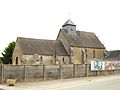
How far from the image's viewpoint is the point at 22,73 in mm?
34188

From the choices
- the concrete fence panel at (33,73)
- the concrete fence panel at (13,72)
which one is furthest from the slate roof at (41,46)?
the concrete fence panel at (13,72)

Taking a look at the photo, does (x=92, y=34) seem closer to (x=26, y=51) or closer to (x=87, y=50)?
(x=87, y=50)

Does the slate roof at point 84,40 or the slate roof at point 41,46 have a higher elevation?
the slate roof at point 84,40

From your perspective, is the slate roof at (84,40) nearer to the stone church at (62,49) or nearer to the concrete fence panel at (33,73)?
the stone church at (62,49)

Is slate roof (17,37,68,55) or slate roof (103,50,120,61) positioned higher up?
slate roof (17,37,68,55)

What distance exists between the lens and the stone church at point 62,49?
169 ft

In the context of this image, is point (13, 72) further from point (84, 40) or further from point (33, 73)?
point (84, 40)

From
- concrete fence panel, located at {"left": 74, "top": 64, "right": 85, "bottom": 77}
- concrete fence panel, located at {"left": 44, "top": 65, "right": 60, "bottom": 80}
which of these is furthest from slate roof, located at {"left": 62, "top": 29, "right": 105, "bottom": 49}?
concrete fence panel, located at {"left": 44, "top": 65, "right": 60, "bottom": 80}

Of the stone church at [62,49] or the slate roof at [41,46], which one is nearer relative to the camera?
the stone church at [62,49]

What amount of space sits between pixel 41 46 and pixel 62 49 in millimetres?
5540

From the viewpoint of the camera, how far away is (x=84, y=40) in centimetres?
6247

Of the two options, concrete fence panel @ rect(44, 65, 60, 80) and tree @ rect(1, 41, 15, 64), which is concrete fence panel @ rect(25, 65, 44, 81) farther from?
tree @ rect(1, 41, 15, 64)

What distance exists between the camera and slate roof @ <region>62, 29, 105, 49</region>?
59.8 metres

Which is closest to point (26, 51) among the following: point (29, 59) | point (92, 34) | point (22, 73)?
point (29, 59)
